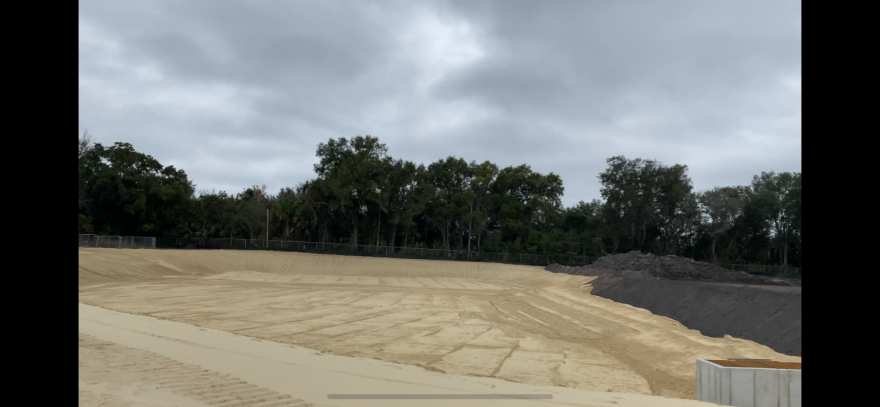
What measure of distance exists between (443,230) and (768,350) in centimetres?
5732

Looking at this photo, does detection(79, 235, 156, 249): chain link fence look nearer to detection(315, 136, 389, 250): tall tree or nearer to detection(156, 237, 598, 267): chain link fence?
detection(156, 237, 598, 267): chain link fence

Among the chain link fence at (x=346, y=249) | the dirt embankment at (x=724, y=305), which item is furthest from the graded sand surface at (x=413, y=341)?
the chain link fence at (x=346, y=249)

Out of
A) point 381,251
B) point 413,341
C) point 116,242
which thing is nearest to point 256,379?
point 413,341

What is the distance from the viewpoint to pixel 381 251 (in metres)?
59.3

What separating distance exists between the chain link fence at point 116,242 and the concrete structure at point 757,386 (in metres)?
45.1

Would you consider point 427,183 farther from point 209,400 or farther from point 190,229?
point 209,400

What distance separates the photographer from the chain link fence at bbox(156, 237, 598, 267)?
51.2 meters

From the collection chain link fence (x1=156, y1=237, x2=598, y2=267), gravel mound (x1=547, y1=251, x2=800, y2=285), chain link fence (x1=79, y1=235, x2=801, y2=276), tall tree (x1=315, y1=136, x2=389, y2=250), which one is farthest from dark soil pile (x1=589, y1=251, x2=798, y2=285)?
tall tree (x1=315, y1=136, x2=389, y2=250)

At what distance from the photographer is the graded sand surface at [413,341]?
809 cm

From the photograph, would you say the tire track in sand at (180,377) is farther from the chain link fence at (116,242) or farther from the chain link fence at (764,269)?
the chain link fence at (764,269)

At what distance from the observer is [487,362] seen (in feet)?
36.5
